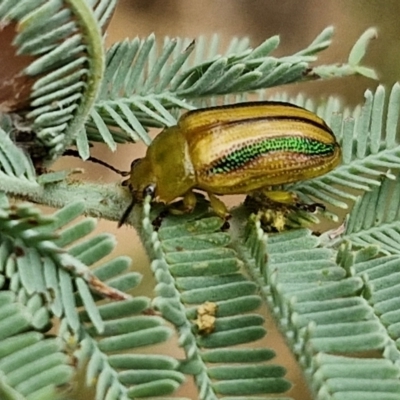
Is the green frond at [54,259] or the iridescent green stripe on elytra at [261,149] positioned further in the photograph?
the iridescent green stripe on elytra at [261,149]

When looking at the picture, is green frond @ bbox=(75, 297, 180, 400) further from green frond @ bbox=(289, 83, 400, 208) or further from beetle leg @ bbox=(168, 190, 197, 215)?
green frond @ bbox=(289, 83, 400, 208)

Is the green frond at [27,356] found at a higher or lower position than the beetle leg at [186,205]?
lower

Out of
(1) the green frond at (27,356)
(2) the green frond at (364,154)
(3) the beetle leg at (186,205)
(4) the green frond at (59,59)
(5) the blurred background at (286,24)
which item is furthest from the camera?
(5) the blurred background at (286,24)

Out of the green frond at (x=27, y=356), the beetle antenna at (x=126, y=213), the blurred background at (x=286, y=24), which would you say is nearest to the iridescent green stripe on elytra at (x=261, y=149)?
the beetle antenna at (x=126, y=213)

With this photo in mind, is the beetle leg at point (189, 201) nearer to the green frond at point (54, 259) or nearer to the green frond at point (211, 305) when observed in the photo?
the green frond at point (211, 305)

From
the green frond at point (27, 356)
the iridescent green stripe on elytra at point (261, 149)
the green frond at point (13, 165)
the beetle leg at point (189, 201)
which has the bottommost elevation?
the green frond at point (27, 356)
